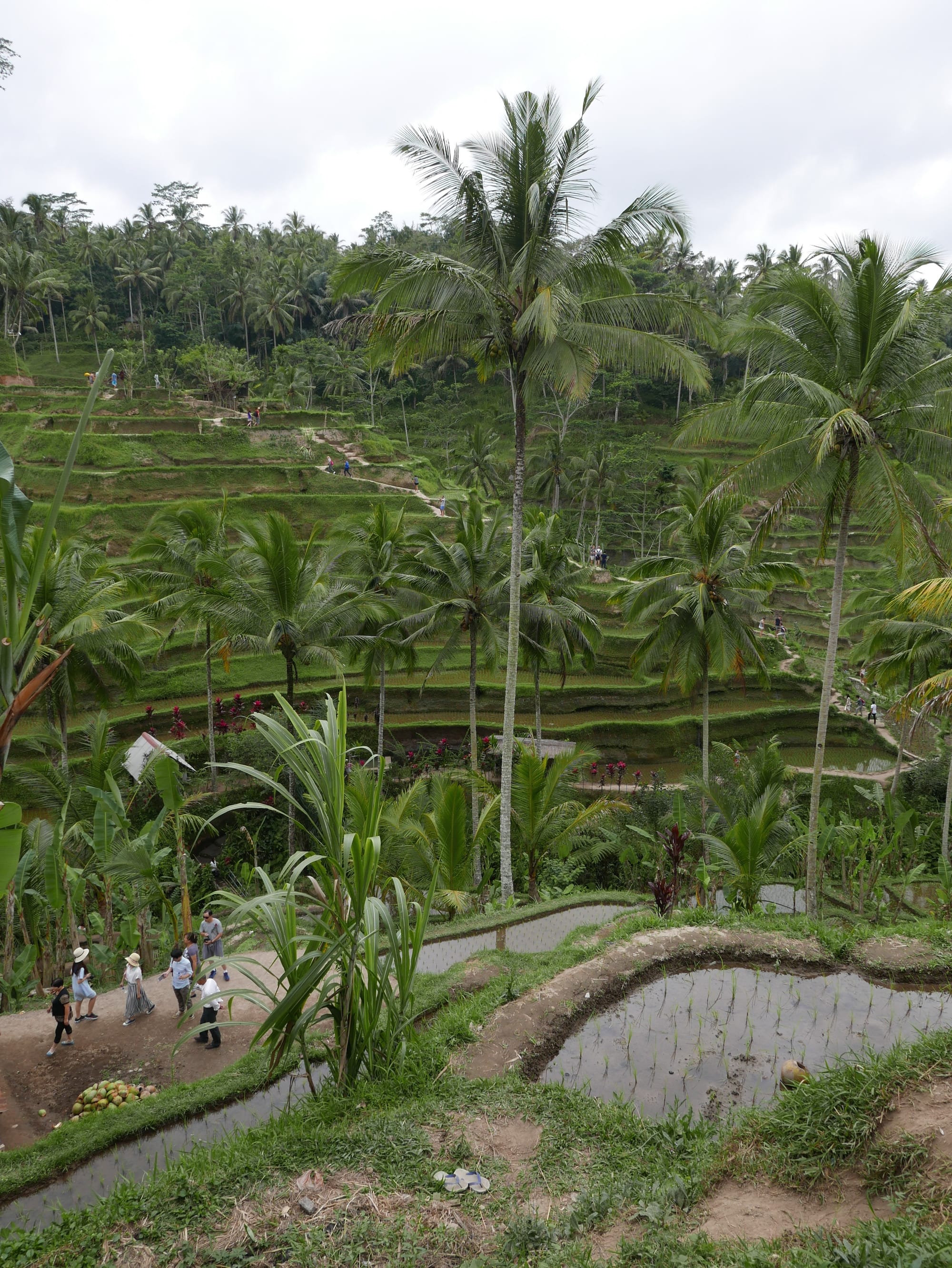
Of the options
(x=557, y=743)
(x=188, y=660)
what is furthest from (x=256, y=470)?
(x=557, y=743)

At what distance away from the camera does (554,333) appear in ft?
30.0

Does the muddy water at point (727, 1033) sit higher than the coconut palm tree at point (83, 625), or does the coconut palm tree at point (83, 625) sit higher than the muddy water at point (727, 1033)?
the coconut palm tree at point (83, 625)

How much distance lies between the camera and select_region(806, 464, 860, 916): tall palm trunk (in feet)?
34.1

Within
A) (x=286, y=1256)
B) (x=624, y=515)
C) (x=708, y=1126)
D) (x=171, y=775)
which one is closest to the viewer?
(x=286, y=1256)

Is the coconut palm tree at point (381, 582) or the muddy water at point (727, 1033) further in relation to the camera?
the coconut palm tree at point (381, 582)

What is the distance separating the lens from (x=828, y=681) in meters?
11.0

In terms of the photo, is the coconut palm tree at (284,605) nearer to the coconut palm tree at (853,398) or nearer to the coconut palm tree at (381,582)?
the coconut palm tree at (381,582)

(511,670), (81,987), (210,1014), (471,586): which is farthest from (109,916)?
(471,586)

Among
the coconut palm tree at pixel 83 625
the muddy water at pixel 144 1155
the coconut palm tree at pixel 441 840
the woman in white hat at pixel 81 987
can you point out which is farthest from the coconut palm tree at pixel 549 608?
the muddy water at pixel 144 1155

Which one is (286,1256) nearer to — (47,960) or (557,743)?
(47,960)

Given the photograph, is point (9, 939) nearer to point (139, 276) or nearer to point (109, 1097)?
point (109, 1097)

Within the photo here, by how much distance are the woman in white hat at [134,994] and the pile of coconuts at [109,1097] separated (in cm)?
137

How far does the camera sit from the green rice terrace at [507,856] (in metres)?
4.32

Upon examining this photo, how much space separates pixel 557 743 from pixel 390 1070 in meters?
15.0
